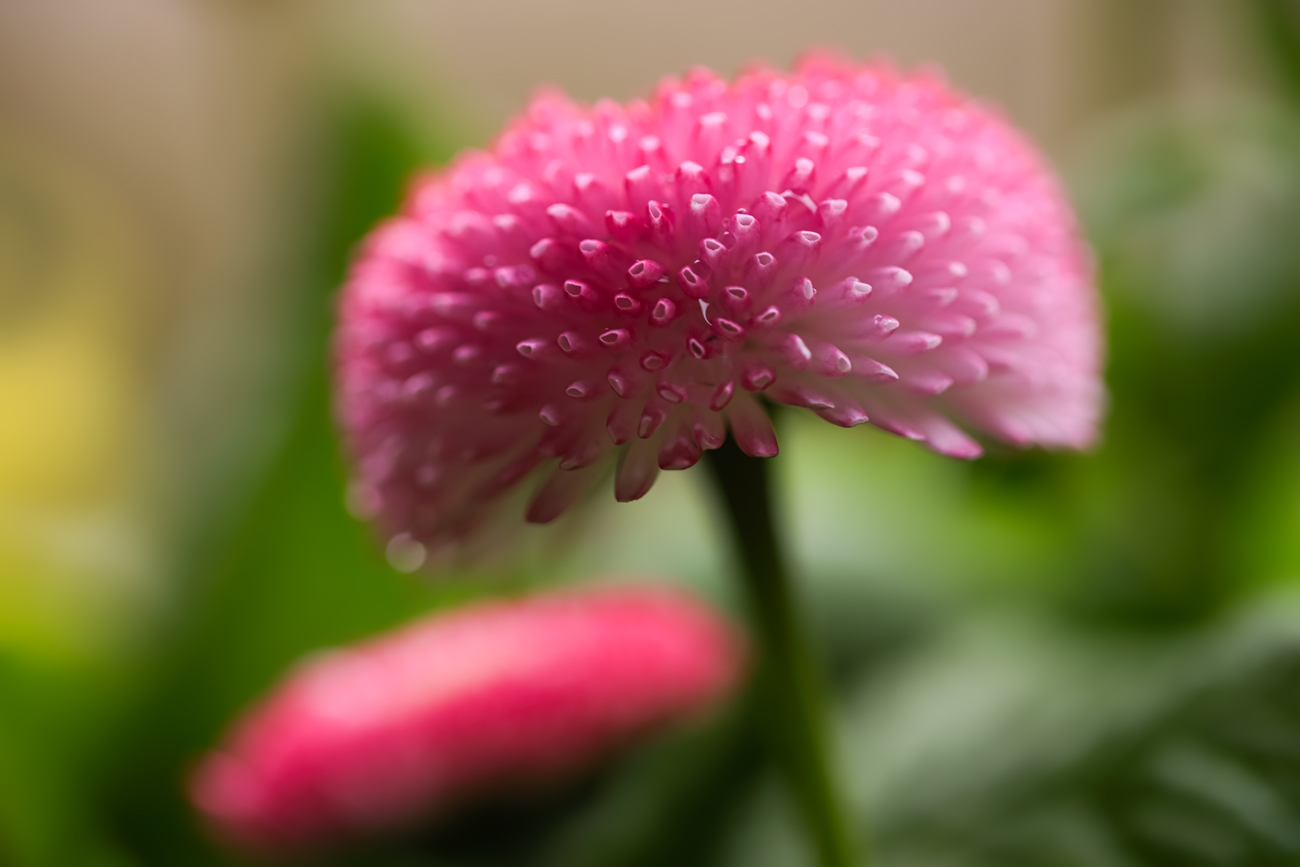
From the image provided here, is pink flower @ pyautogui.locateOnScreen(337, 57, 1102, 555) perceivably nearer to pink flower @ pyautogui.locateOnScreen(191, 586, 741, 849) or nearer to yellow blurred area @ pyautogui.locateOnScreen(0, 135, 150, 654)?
pink flower @ pyautogui.locateOnScreen(191, 586, 741, 849)

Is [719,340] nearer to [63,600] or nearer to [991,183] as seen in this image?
[991,183]

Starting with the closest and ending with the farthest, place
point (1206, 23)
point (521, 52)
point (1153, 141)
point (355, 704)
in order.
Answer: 1. point (355, 704)
2. point (1153, 141)
3. point (1206, 23)
4. point (521, 52)

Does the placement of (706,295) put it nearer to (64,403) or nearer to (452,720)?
(452,720)

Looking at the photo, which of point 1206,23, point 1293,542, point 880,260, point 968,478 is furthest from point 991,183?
point 1206,23

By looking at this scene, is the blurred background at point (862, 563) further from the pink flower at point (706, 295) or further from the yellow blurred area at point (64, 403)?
the pink flower at point (706, 295)

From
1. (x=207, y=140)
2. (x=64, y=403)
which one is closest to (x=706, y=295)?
(x=64, y=403)

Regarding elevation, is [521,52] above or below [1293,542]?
above
